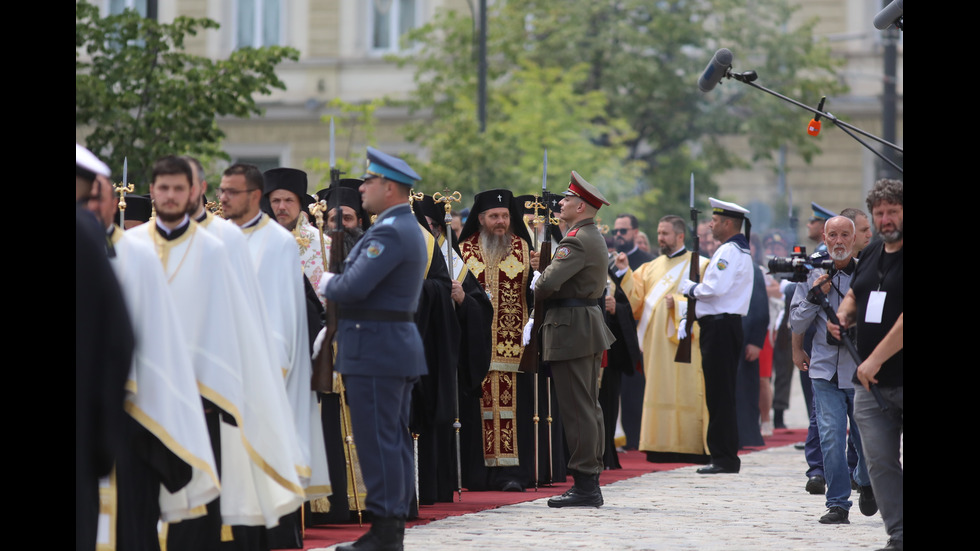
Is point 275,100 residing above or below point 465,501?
above

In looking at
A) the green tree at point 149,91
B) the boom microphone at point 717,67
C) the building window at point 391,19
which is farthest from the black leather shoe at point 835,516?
the building window at point 391,19

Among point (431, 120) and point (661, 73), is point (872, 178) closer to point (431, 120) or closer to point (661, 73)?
point (661, 73)

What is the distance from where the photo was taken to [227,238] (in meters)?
7.25

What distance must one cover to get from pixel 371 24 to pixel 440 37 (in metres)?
2.03

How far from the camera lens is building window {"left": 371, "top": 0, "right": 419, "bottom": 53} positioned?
33.5 metres

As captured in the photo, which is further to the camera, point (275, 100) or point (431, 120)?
point (275, 100)

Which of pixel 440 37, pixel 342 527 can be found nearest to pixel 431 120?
pixel 440 37

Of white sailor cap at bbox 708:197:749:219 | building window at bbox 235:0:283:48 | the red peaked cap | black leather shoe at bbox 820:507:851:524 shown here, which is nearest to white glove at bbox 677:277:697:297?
white sailor cap at bbox 708:197:749:219

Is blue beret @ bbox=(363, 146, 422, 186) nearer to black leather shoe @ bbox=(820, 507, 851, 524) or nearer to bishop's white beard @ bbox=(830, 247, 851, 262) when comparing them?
bishop's white beard @ bbox=(830, 247, 851, 262)

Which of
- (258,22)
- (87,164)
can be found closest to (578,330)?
(87,164)

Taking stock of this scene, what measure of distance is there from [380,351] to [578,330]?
100 inches

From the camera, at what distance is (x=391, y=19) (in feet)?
110

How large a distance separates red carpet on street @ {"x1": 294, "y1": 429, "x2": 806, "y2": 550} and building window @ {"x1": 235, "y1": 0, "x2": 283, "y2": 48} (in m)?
20.4

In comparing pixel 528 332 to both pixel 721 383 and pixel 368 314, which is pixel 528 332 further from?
pixel 368 314
